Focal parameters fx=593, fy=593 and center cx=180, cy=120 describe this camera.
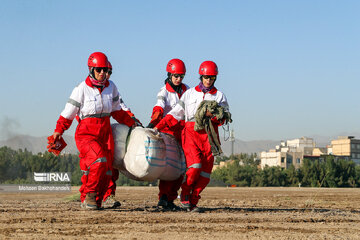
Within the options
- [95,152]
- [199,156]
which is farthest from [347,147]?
[95,152]

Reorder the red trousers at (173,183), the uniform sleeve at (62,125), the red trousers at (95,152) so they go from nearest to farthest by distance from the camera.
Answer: the red trousers at (95,152) < the uniform sleeve at (62,125) < the red trousers at (173,183)

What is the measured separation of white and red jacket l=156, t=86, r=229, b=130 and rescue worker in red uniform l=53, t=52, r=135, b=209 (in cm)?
102

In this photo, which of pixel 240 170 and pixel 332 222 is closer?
pixel 332 222

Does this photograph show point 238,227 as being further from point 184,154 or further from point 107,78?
point 107,78

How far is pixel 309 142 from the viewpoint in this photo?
18962 cm

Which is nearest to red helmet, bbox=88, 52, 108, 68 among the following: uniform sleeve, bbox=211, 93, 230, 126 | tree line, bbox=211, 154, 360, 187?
uniform sleeve, bbox=211, 93, 230, 126

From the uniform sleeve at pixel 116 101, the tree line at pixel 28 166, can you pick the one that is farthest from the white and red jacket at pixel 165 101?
the tree line at pixel 28 166

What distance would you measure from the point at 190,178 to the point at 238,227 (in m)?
2.37

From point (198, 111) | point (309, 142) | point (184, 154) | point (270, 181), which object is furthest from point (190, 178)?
point (309, 142)

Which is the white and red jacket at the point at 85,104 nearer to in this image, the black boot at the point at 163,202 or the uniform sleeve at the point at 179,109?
the uniform sleeve at the point at 179,109

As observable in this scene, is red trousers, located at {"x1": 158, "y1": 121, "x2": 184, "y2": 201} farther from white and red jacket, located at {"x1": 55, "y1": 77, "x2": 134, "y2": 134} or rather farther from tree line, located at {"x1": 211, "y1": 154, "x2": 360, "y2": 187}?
tree line, located at {"x1": 211, "y1": 154, "x2": 360, "y2": 187}

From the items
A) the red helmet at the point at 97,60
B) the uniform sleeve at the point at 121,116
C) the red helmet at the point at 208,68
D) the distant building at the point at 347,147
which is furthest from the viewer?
the distant building at the point at 347,147

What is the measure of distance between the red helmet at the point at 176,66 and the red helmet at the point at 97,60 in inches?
57.5

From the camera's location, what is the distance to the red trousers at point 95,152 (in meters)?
9.05
